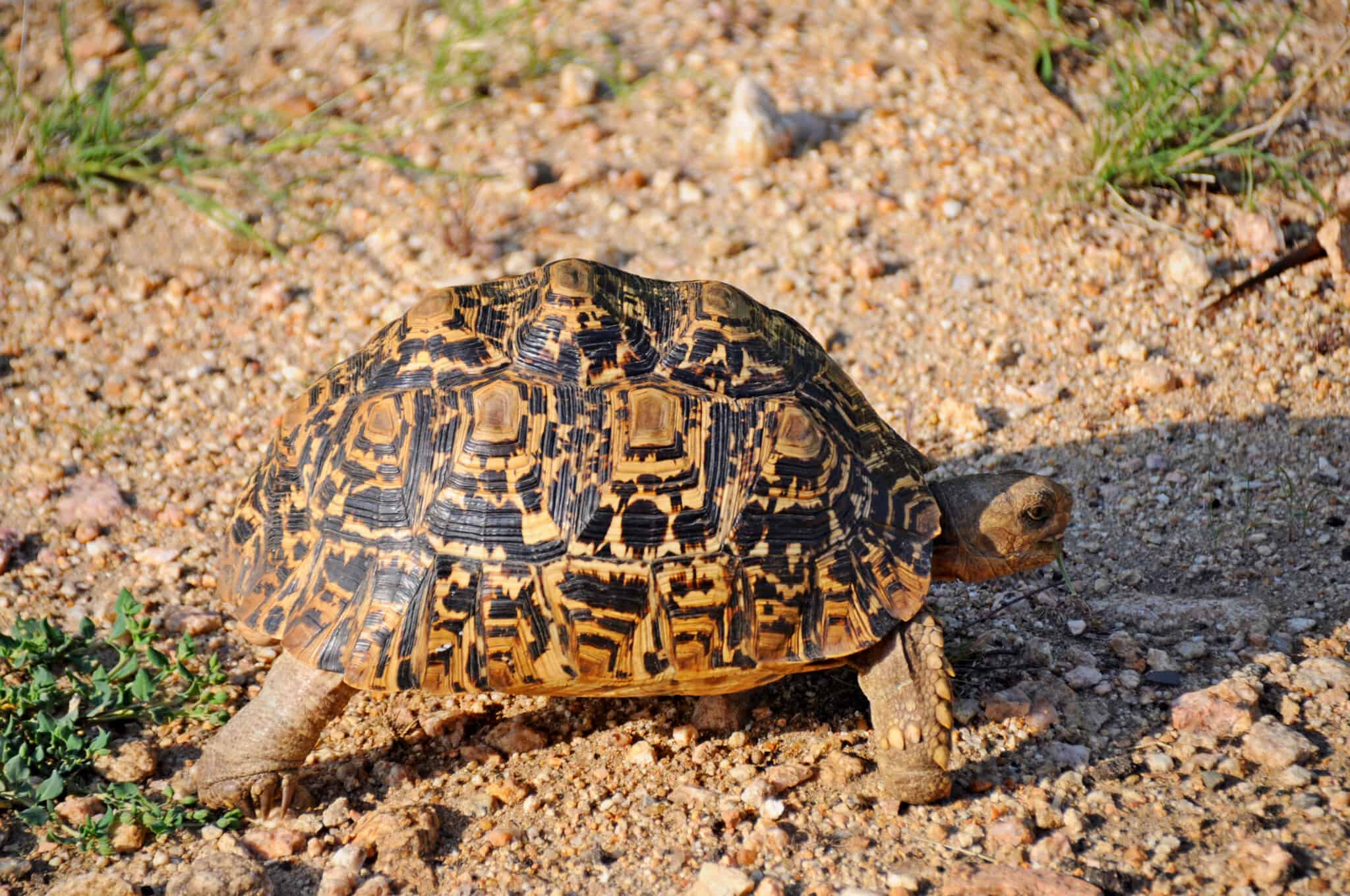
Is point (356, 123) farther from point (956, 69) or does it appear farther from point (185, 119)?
point (956, 69)

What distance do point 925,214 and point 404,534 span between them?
9.59 ft

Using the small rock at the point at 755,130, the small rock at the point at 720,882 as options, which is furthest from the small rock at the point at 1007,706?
the small rock at the point at 755,130

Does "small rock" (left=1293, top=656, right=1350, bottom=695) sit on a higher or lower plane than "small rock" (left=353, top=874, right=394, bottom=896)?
higher

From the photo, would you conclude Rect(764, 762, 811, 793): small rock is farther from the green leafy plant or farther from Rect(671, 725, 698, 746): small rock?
the green leafy plant

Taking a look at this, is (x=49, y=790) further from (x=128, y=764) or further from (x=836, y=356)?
(x=836, y=356)

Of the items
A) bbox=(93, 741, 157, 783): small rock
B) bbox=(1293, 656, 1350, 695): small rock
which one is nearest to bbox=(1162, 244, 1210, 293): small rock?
bbox=(1293, 656, 1350, 695): small rock

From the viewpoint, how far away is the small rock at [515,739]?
10.1 feet

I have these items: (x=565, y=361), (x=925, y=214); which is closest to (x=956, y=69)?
(x=925, y=214)

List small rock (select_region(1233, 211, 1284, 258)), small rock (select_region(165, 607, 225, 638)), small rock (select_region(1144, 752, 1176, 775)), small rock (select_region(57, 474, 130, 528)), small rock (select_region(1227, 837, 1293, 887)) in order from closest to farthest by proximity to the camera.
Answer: small rock (select_region(1227, 837, 1293, 887)) < small rock (select_region(1144, 752, 1176, 775)) < small rock (select_region(165, 607, 225, 638)) < small rock (select_region(57, 474, 130, 528)) < small rock (select_region(1233, 211, 1284, 258))

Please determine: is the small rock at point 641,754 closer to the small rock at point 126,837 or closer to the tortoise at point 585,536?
the tortoise at point 585,536

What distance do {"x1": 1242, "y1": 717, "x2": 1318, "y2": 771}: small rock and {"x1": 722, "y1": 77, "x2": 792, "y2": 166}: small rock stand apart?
3.10 meters

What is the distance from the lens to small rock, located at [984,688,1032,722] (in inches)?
118

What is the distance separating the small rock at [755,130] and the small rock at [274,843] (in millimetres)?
3372

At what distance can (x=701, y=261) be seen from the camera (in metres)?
4.71
